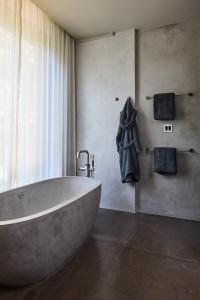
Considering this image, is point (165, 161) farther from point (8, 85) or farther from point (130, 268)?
point (8, 85)

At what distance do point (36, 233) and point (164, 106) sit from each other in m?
2.39

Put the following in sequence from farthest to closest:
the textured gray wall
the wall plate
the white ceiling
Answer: the wall plate < the textured gray wall < the white ceiling

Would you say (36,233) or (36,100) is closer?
(36,233)

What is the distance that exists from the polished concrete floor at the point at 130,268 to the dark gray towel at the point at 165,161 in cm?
75

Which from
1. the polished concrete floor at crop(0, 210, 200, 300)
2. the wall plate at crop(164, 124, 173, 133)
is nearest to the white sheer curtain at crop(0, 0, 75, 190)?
the polished concrete floor at crop(0, 210, 200, 300)

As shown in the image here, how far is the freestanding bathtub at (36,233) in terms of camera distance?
1490mm

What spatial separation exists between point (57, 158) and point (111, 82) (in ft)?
4.84

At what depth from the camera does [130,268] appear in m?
1.95

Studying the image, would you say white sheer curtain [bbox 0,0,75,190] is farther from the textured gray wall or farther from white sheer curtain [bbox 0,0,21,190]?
the textured gray wall

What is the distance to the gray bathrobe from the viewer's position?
10.6ft

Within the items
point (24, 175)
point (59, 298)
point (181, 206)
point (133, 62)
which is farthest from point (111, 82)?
point (59, 298)

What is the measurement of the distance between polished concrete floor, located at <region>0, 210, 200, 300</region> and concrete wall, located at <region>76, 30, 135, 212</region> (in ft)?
2.48

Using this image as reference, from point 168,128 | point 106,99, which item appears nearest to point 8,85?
point 106,99

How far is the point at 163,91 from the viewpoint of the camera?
3.21 metres
